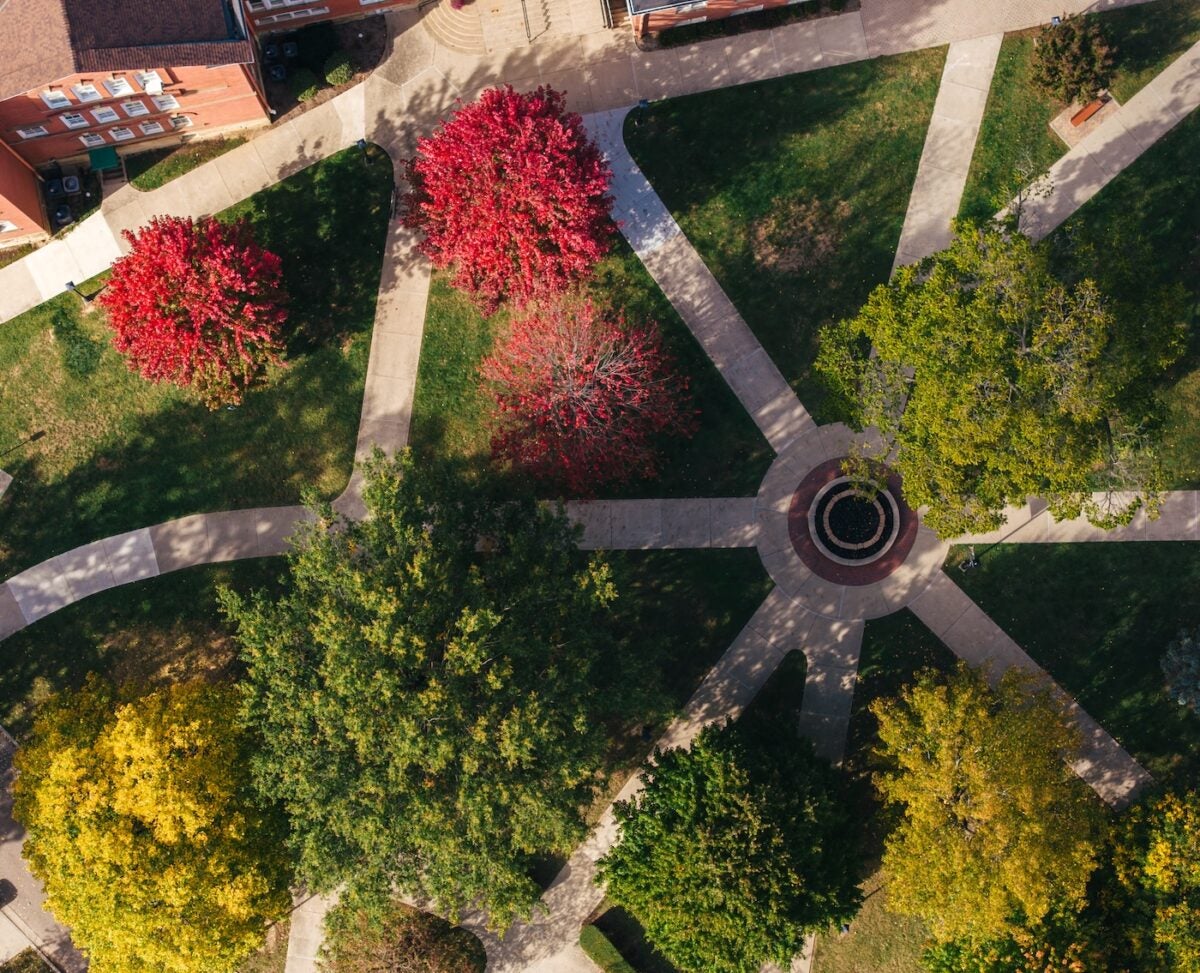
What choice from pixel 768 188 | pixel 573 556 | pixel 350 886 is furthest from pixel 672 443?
pixel 350 886

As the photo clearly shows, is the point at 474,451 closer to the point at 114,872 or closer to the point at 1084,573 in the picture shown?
the point at 114,872

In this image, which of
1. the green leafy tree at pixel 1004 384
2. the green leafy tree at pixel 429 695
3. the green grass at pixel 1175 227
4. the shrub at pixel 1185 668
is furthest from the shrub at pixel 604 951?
the green grass at pixel 1175 227

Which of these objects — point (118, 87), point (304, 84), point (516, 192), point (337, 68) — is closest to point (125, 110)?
point (118, 87)

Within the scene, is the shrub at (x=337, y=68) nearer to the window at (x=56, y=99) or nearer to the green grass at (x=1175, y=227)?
the window at (x=56, y=99)

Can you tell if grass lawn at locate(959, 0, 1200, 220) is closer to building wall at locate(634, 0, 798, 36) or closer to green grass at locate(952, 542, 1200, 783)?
building wall at locate(634, 0, 798, 36)

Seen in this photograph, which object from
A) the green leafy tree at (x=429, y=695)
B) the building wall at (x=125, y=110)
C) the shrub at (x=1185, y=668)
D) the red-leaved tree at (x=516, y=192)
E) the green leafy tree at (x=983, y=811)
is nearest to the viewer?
the green leafy tree at (x=429, y=695)

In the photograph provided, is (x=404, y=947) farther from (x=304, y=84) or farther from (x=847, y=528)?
(x=304, y=84)

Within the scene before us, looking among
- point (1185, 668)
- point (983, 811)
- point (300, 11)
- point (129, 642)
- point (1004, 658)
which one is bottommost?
point (1004, 658)
